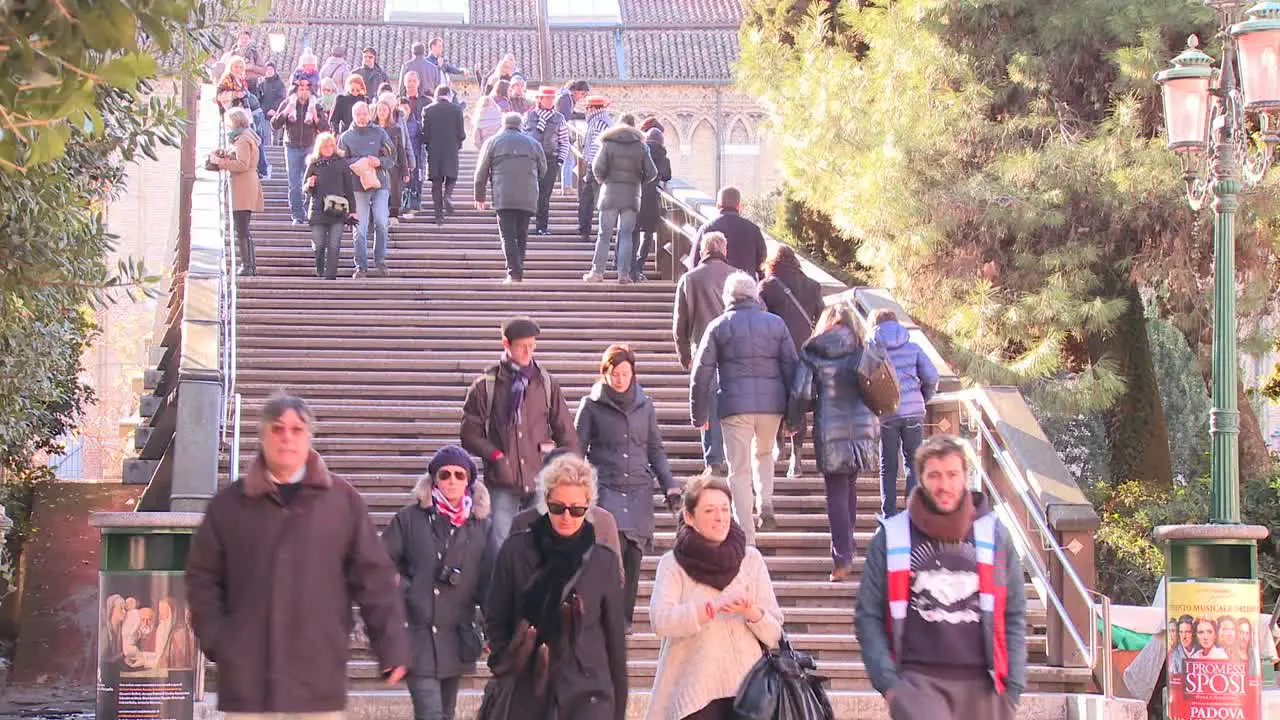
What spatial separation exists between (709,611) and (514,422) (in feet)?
12.4

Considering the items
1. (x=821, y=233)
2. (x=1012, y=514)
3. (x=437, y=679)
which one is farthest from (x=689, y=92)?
(x=437, y=679)

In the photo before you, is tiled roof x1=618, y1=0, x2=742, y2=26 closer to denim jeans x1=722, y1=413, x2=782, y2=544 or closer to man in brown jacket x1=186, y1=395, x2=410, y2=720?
denim jeans x1=722, y1=413, x2=782, y2=544

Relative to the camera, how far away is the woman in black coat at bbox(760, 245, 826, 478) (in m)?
15.1

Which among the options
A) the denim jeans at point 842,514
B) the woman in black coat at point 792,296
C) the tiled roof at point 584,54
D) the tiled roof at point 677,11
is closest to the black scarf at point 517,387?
the denim jeans at point 842,514

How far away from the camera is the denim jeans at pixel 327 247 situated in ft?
65.6

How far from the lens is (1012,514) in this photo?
1379 centimetres

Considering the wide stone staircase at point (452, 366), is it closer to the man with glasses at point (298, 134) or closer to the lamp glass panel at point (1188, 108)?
the man with glasses at point (298, 134)

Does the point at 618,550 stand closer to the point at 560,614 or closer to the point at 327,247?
the point at 560,614

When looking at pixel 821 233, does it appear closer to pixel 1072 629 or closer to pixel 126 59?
pixel 1072 629

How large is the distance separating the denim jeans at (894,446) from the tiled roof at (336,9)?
43575 mm

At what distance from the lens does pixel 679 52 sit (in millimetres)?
56094

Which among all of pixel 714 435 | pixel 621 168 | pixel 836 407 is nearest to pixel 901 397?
pixel 836 407

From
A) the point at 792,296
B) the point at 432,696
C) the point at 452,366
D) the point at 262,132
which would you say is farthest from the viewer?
the point at 262,132

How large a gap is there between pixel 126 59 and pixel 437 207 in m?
17.0
